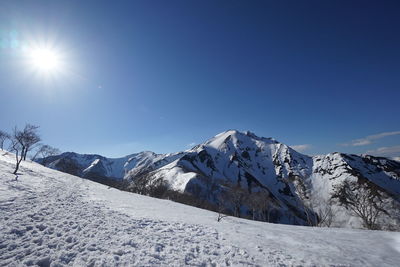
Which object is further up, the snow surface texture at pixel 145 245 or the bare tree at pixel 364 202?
the bare tree at pixel 364 202

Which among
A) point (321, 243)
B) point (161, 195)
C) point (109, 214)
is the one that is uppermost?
point (321, 243)

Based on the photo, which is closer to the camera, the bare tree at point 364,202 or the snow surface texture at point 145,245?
the snow surface texture at point 145,245

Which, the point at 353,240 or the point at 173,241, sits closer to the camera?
the point at 173,241

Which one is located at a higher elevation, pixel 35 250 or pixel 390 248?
pixel 390 248

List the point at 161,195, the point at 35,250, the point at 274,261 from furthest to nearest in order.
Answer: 1. the point at 161,195
2. the point at 274,261
3. the point at 35,250

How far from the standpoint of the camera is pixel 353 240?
12.5 meters

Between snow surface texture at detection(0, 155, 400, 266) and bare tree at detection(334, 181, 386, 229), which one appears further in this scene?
bare tree at detection(334, 181, 386, 229)

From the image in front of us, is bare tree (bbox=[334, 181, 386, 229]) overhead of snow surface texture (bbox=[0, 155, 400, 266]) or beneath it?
overhead

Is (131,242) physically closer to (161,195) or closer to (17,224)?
(17,224)

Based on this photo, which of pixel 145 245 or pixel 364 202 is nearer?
pixel 145 245

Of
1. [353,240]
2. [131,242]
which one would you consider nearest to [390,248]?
[353,240]

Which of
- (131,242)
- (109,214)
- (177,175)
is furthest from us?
(177,175)

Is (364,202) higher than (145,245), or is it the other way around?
(364,202)

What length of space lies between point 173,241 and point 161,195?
75.2 meters
